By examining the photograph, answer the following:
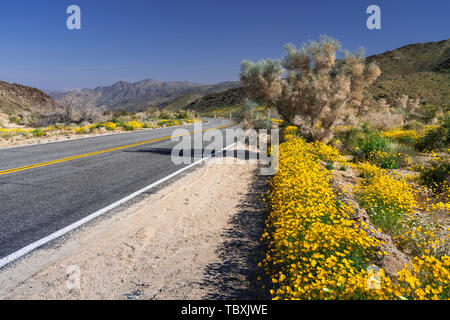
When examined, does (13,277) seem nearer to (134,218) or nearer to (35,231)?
(35,231)

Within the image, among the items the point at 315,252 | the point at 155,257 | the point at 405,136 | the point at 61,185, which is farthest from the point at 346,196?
the point at 405,136

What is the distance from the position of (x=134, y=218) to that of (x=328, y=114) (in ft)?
34.6

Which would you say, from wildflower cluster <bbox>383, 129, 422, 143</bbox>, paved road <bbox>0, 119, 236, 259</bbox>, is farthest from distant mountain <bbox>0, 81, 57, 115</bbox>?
wildflower cluster <bbox>383, 129, 422, 143</bbox>

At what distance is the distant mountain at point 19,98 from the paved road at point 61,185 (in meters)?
41.8

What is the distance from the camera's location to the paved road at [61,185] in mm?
4340

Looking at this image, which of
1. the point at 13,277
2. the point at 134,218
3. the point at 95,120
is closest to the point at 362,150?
the point at 134,218

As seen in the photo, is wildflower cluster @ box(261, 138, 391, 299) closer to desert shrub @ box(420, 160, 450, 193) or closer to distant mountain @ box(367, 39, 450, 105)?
desert shrub @ box(420, 160, 450, 193)

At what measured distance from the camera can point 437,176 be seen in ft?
23.9

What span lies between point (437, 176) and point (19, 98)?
61284 mm

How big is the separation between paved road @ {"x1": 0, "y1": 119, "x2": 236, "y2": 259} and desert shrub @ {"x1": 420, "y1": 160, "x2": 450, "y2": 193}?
735 cm

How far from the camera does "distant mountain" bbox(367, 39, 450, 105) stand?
50094 millimetres

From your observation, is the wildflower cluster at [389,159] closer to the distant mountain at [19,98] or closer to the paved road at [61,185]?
the paved road at [61,185]

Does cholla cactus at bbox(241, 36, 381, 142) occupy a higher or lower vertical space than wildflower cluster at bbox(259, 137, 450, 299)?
higher

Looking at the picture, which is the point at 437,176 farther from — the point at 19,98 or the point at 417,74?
the point at 417,74
